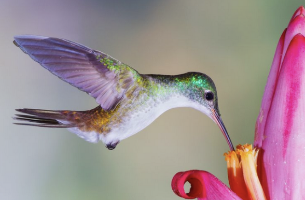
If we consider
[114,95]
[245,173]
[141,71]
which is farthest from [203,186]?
[141,71]

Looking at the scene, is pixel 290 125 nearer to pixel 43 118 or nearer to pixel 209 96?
pixel 209 96

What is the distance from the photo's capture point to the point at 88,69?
43 cm

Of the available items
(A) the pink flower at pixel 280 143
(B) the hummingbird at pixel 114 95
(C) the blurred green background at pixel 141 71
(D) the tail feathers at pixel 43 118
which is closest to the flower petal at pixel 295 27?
(A) the pink flower at pixel 280 143

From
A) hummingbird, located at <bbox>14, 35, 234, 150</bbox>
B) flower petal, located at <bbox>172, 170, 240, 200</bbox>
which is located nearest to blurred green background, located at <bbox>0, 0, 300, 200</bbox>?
hummingbird, located at <bbox>14, 35, 234, 150</bbox>

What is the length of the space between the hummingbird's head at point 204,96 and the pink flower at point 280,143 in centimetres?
7

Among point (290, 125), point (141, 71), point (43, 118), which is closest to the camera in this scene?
point (290, 125)

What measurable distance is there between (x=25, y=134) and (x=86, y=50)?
539mm

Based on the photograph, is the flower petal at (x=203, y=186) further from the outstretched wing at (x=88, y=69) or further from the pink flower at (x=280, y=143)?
the outstretched wing at (x=88, y=69)

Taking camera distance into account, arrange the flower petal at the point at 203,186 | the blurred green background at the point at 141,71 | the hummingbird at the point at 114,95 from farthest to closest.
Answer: the blurred green background at the point at 141,71 → the hummingbird at the point at 114,95 → the flower petal at the point at 203,186

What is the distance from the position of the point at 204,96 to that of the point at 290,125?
0.11 metres

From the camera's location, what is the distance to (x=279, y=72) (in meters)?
0.32

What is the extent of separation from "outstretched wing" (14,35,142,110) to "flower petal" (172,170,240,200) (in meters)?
0.13

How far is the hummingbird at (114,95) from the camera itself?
403mm

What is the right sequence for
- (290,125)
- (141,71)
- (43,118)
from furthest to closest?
(141,71) → (43,118) → (290,125)
